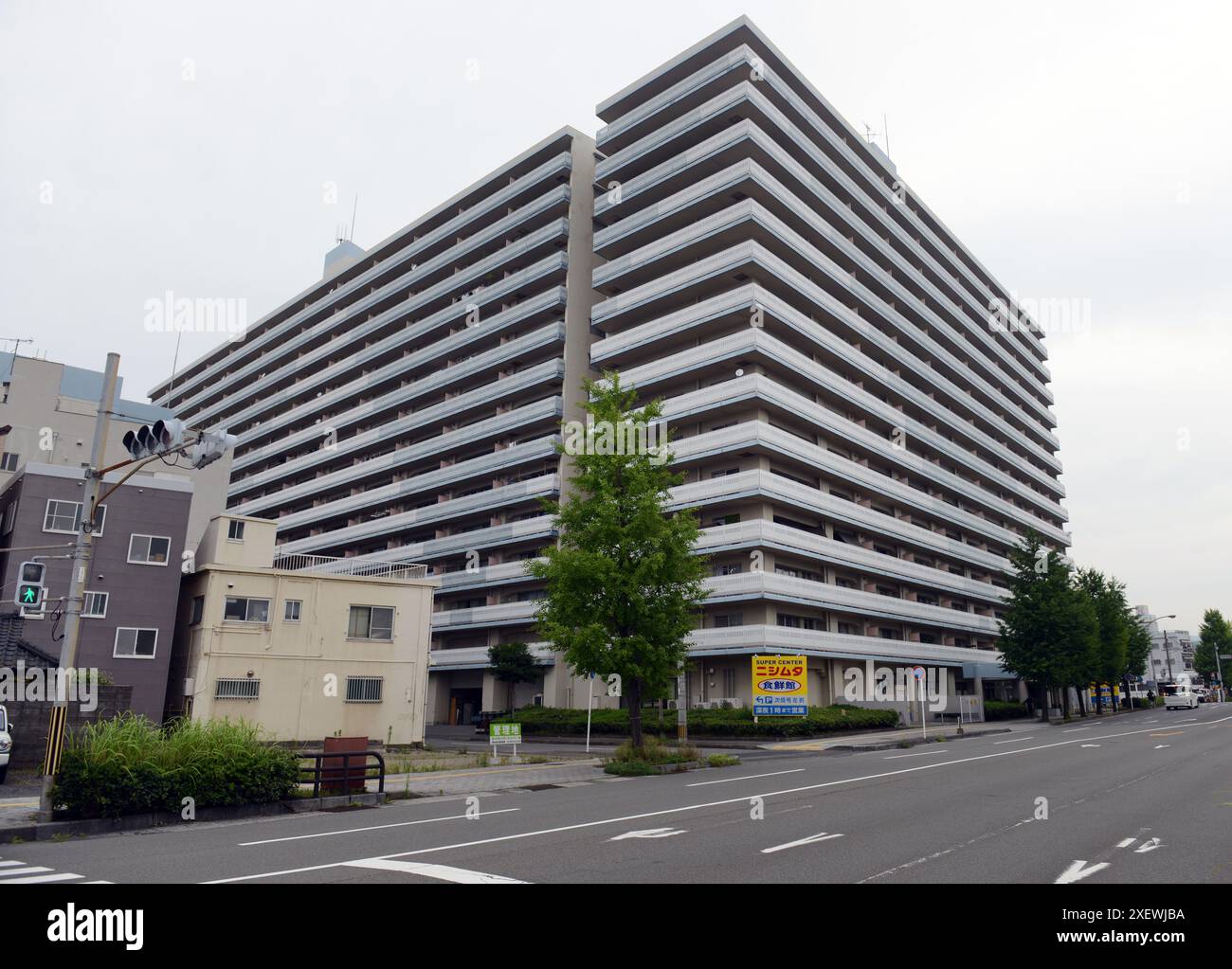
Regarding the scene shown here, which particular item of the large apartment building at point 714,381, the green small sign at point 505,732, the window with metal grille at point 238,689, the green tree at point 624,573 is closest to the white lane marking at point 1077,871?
the green tree at point 624,573

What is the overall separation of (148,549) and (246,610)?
14.3ft

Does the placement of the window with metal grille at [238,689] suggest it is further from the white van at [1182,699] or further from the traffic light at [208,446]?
the white van at [1182,699]

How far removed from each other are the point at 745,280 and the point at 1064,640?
31.5 metres

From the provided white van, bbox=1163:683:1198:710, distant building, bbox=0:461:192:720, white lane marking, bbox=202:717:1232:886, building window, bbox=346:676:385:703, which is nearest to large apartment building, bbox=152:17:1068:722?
white van, bbox=1163:683:1198:710

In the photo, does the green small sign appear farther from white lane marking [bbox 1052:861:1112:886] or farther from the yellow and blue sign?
white lane marking [bbox 1052:861:1112:886]

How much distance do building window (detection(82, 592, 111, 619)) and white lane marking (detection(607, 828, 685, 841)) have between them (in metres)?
26.4

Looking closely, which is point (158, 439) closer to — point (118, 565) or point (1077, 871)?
point (1077, 871)

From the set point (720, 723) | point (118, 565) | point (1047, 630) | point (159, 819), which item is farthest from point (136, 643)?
point (1047, 630)

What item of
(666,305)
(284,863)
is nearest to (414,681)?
(284,863)

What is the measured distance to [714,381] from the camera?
49062 millimetres

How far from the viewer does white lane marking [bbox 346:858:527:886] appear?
26.9 ft

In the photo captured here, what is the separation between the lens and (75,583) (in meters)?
13.8
